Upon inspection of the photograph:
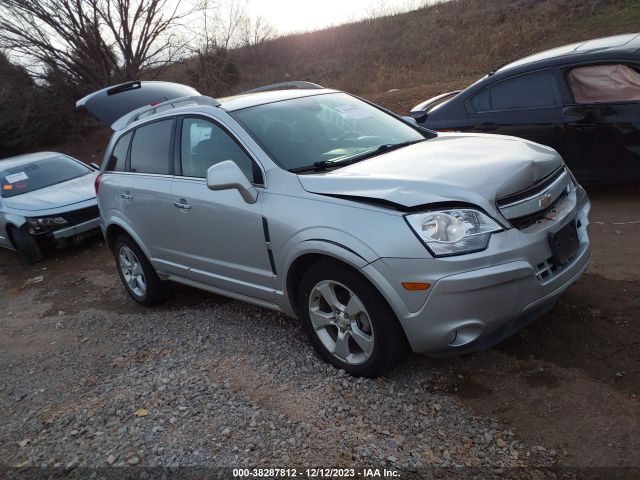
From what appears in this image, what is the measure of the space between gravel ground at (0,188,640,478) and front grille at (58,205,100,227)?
151 inches

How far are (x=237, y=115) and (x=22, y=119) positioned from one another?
1844cm

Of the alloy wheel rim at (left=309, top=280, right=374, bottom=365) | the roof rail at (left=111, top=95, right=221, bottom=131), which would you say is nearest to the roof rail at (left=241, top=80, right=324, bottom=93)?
the roof rail at (left=111, top=95, right=221, bottom=131)

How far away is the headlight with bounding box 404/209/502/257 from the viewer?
9.53 feet

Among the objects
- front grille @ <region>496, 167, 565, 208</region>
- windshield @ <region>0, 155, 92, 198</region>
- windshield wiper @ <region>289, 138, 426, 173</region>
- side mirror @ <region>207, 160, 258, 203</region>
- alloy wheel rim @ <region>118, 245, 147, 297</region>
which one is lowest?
alloy wheel rim @ <region>118, 245, 147, 297</region>

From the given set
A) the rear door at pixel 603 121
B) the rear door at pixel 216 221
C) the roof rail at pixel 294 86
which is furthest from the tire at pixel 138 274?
the rear door at pixel 603 121

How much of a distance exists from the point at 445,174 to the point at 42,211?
22.6 feet

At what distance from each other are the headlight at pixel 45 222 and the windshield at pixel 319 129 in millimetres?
5191

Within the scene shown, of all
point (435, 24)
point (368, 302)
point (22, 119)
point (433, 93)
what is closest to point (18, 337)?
point (368, 302)

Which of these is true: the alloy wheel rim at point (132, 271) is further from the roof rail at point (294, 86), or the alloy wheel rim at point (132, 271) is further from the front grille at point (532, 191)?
the front grille at point (532, 191)

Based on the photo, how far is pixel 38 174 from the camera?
9414 mm

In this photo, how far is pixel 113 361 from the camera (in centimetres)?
440

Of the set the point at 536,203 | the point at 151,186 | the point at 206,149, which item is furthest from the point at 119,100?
the point at 536,203

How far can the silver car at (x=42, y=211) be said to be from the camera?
26.8 ft

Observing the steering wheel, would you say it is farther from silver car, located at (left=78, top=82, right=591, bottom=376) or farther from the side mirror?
the side mirror
